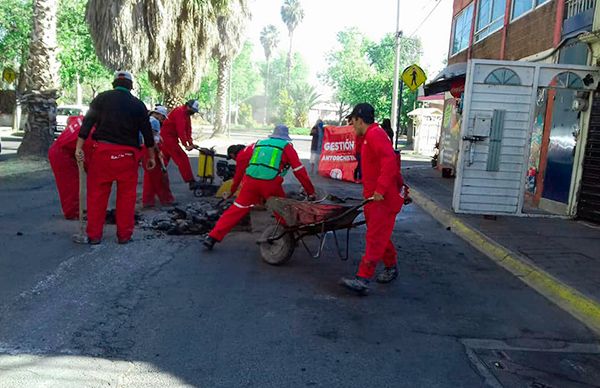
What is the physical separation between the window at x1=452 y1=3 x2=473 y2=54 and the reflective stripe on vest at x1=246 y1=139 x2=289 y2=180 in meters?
12.8

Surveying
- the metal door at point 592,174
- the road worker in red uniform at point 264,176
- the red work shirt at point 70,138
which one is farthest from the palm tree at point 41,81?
the metal door at point 592,174

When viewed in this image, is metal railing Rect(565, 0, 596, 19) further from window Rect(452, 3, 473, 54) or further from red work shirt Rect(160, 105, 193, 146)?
red work shirt Rect(160, 105, 193, 146)

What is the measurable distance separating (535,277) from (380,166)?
245 centimetres

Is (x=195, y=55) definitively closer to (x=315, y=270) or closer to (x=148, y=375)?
(x=315, y=270)

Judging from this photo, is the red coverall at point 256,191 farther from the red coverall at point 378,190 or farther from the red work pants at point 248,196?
A: the red coverall at point 378,190

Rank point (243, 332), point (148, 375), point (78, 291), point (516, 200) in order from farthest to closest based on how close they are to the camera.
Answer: point (516, 200) < point (78, 291) < point (243, 332) < point (148, 375)

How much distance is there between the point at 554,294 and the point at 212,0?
18.7 meters

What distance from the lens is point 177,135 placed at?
9648 mm

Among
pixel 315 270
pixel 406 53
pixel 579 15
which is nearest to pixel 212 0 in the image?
pixel 579 15

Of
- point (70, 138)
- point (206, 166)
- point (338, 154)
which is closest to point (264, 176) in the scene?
point (70, 138)

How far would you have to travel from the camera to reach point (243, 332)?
3.91 meters

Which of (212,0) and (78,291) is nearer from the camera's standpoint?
(78,291)

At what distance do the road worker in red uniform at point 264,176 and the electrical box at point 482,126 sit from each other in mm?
4081

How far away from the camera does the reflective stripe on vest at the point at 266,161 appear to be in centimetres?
587
